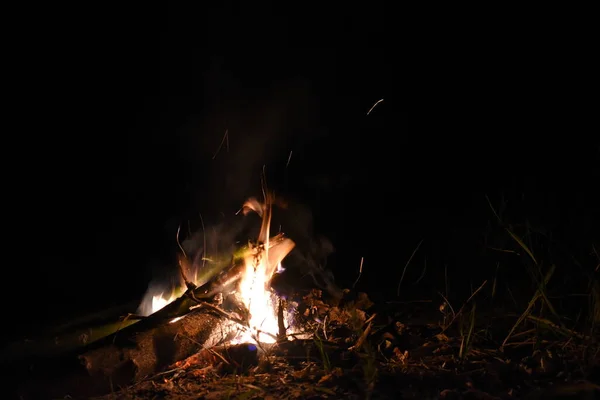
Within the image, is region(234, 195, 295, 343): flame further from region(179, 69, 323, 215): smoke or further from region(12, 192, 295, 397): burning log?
region(179, 69, 323, 215): smoke

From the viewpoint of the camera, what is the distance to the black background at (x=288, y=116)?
5.44 meters

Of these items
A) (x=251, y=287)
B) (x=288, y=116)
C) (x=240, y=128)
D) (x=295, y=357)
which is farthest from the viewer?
(x=288, y=116)

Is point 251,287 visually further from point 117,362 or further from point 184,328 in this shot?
point 117,362

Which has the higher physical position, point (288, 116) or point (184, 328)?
point (288, 116)

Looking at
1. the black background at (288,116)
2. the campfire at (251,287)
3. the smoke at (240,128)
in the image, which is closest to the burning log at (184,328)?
the campfire at (251,287)

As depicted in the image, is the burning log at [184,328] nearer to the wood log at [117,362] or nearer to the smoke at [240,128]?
the wood log at [117,362]

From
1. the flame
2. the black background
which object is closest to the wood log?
the flame

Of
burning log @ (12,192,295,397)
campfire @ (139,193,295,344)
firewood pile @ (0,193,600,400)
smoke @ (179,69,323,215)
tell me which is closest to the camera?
firewood pile @ (0,193,600,400)

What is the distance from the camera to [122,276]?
4480 mm

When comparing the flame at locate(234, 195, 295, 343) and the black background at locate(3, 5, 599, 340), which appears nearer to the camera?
the flame at locate(234, 195, 295, 343)

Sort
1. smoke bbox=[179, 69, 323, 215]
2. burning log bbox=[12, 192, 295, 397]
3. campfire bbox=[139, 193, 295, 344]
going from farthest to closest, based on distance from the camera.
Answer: smoke bbox=[179, 69, 323, 215], campfire bbox=[139, 193, 295, 344], burning log bbox=[12, 192, 295, 397]

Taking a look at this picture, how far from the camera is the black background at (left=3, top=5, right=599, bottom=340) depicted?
544 centimetres

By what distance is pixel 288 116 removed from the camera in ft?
18.4

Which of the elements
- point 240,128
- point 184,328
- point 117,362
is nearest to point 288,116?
point 240,128
